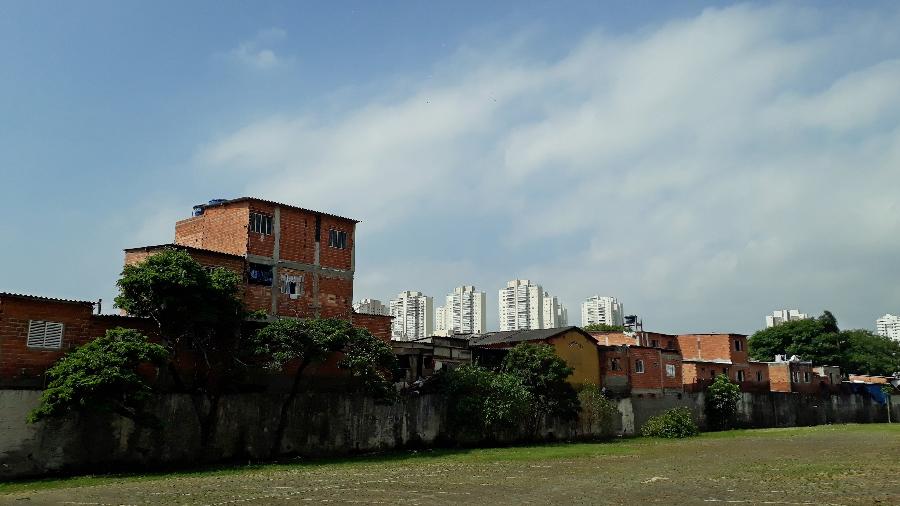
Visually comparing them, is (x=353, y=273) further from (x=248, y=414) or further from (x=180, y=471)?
(x=180, y=471)

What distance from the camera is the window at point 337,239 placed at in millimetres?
39594

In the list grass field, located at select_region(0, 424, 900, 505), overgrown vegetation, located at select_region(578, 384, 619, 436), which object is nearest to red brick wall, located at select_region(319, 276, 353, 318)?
grass field, located at select_region(0, 424, 900, 505)

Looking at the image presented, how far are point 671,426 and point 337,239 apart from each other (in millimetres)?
27930

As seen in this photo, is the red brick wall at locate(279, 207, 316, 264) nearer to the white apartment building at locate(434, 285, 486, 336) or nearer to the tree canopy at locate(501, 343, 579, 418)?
the tree canopy at locate(501, 343, 579, 418)

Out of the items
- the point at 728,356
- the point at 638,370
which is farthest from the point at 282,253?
the point at 728,356

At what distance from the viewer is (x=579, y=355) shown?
52.5 meters

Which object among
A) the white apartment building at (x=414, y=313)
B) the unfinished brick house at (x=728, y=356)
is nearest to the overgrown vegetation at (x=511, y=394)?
the unfinished brick house at (x=728, y=356)

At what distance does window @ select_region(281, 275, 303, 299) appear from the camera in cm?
3694

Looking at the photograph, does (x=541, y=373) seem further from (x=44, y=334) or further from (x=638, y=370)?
(x=44, y=334)

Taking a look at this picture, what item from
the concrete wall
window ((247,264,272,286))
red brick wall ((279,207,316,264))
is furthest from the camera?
red brick wall ((279,207,316,264))

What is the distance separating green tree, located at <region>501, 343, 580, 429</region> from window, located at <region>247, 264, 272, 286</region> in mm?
16135

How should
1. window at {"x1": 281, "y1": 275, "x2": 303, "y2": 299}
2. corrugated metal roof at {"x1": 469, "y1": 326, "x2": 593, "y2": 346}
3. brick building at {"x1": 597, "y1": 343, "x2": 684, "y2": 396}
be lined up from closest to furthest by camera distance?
window at {"x1": 281, "y1": 275, "x2": 303, "y2": 299}, corrugated metal roof at {"x1": 469, "y1": 326, "x2": 593, "y2": 346}, brick building at {"x1": 597, "y1": 343, "x2": 684, "y2": 396}

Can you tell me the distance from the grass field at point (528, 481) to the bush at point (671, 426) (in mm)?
14203

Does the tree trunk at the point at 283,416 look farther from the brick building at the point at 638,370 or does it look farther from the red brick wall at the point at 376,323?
the brick building at the point at 638,370
